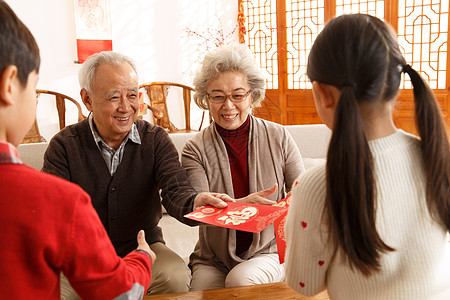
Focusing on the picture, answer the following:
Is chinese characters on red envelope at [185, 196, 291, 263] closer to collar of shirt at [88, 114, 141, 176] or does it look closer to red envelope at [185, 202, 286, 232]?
red envelope at [185, 202, 286, 232]

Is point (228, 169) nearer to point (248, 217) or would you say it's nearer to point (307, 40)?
point (248, 217)

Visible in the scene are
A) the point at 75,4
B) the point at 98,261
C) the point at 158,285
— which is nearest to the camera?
the point at 98,261

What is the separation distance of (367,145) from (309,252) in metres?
0.25

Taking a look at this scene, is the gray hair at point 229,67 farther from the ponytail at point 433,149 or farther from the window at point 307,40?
the window at point 307,40

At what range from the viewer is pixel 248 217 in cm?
144

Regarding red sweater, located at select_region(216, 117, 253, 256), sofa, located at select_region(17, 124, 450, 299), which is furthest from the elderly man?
sofa, located at select_region(17, 124, 450, 299)

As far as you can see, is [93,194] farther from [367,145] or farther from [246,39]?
[246,39]

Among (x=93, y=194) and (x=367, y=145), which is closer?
(x=367, y=145)

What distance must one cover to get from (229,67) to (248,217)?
71 cm

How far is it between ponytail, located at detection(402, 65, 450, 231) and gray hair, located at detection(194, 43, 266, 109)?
102 cm

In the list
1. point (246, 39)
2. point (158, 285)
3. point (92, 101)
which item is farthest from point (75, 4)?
point (158, 285)

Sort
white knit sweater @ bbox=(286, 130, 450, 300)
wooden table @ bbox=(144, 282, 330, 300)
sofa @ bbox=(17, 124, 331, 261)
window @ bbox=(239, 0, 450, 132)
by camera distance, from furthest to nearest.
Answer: window @ bbox=(239, 0, 450, 132), sofa @ bbox=(17, 124, 331, 261), wooden table @ bbox=(144, 282, 330, 300), white knit sweater @ bbox=(286, 130, 450, 300)

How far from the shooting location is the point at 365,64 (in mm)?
793

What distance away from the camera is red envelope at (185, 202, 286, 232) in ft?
4.51
